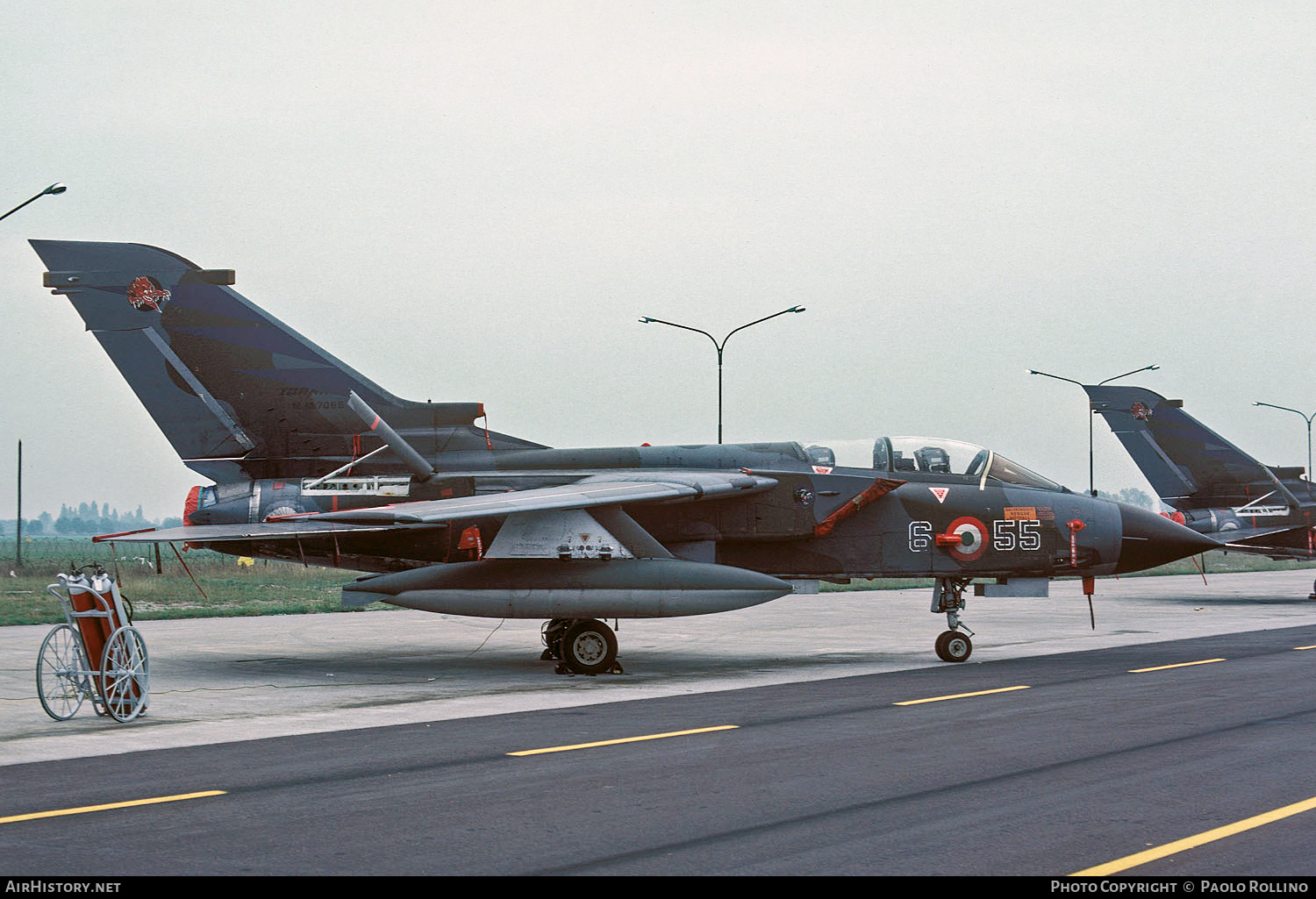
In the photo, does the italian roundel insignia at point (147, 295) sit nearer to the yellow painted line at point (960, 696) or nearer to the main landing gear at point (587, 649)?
the main landing gear at point (587, 649)

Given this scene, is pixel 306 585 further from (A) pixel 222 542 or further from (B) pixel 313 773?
(B) pixel 313 773

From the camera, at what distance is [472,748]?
35.9 ft

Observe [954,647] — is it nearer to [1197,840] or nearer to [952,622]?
[952,622]

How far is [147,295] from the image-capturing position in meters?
19.0

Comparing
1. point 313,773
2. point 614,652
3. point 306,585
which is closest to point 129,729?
point 313,773

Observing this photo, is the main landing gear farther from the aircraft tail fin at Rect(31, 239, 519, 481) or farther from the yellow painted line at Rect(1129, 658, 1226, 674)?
the yellow painted line at Rect(1129, 658, 1226, 674)

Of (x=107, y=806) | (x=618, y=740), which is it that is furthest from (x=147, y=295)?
(x=107, y=806)

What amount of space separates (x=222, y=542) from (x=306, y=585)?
2318 centimetres

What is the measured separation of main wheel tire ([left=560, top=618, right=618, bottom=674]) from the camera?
56.3 ft

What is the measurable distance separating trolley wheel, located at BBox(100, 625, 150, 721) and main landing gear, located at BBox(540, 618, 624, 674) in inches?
226

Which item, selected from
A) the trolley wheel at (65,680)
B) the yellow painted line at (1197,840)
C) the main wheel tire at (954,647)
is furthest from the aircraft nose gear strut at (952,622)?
the trolley wheel at (65,680)

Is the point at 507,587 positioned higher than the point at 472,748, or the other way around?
the point at 507,587

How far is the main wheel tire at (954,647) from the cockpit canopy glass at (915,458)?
7.71 ft

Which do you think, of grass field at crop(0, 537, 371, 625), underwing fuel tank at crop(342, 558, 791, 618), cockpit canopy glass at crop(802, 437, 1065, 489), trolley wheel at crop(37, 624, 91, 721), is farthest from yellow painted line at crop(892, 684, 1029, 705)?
grass field at crop(0, 537, 371, 625)
